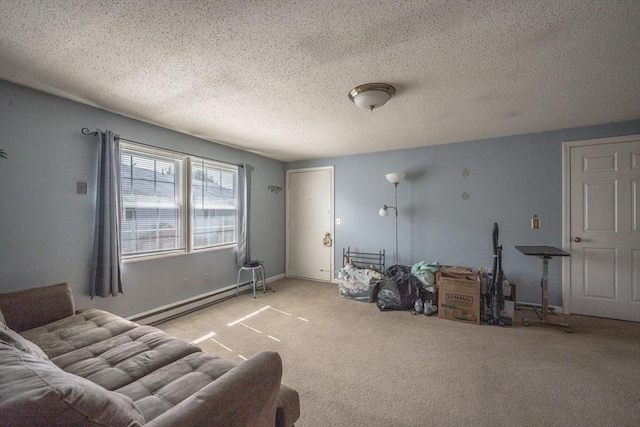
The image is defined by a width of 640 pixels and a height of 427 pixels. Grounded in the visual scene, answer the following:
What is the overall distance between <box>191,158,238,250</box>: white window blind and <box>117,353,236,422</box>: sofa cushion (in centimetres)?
238

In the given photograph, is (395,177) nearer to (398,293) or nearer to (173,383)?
(398,293)

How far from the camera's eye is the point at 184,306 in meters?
3.48

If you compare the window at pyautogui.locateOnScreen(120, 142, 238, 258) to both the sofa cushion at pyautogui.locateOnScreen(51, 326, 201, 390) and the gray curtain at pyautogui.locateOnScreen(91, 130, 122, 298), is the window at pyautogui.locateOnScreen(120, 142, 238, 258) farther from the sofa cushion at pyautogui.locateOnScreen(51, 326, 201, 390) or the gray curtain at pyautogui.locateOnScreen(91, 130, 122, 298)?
the sofa cushion at pyautogui.locateOnScreen(51, 326, 201, 390)

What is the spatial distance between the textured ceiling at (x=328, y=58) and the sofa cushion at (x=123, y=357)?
1969mm

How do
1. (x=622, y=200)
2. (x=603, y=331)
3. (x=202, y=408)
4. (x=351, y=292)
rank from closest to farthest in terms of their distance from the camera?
(x=202, y=408) < (x=603, y=331) < (x=622, y=200) < (x=351, y=292)

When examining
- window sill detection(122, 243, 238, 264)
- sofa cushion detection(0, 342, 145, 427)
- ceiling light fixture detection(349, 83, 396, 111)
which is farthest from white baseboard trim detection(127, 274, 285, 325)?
ceiling light fixture detection(349, 83, 396, 111)

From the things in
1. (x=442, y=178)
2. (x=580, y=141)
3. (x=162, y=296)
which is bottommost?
(x=162, y=296)

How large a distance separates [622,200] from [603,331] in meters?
1.55

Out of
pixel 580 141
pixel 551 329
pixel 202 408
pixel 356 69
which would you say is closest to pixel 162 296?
pixel 202 408

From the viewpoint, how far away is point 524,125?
325 cm

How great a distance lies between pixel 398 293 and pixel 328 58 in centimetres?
296

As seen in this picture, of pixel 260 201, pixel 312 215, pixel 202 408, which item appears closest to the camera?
pixel 202 408

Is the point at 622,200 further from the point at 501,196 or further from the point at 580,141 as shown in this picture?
the point at 501,196

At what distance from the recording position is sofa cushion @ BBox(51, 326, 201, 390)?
1.42 meters
